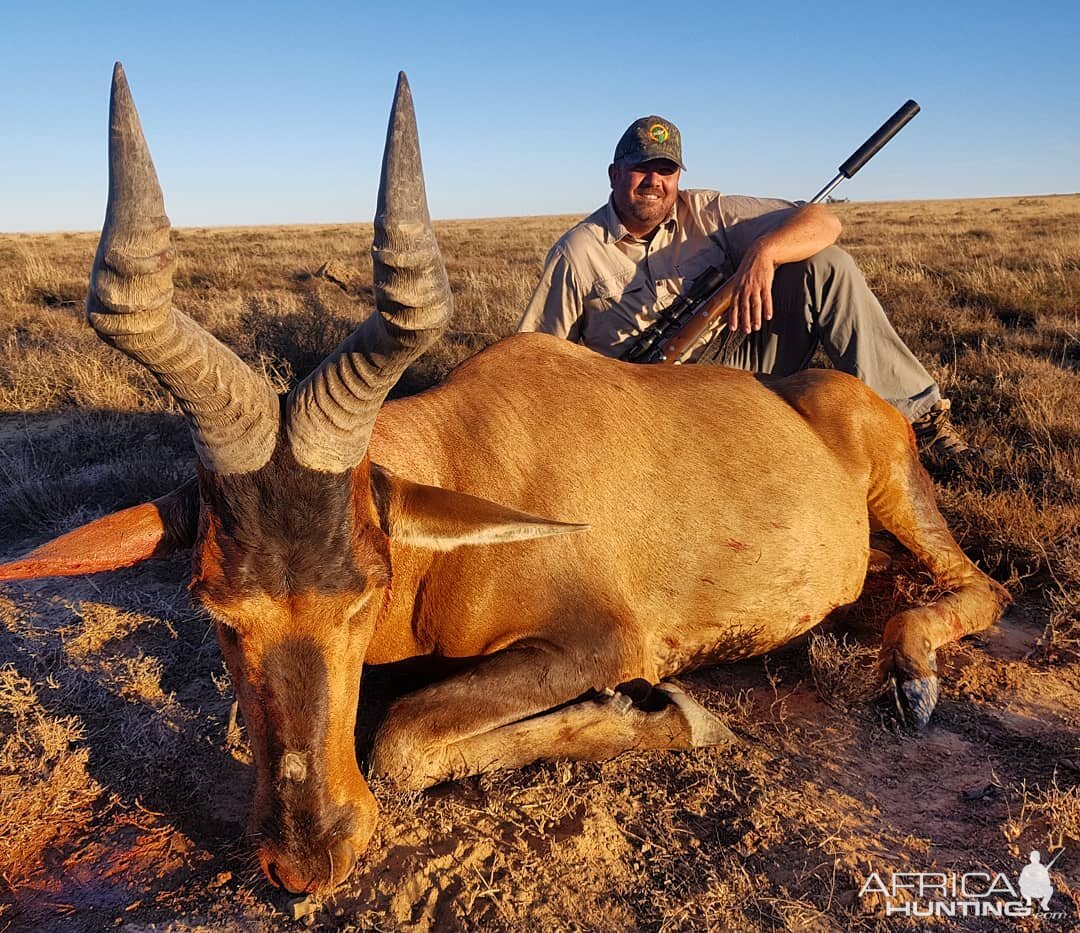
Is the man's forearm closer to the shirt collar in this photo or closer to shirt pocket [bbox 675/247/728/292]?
shirt pocket [bbox 675/247/728/292]

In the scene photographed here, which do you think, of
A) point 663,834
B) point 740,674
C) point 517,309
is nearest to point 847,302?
point 740,674

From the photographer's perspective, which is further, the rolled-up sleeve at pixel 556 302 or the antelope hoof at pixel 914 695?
the rolled-up sleeve at pixel 556 302

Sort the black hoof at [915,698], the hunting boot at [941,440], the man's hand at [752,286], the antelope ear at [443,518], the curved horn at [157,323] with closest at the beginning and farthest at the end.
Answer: the curved horn at [157,323]
the antelope ear at [443,518]
the black hoof at [915,698]
the man's hand at [752,286]
the hunting boot at [941,440]

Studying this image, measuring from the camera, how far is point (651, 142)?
678cm

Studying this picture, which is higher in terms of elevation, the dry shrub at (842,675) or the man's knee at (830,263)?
the man's knee at (830,263)

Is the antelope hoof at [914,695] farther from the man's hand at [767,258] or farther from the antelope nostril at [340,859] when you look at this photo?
the man's hand at [767,258]

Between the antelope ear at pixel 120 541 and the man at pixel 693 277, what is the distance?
4302 millimetres

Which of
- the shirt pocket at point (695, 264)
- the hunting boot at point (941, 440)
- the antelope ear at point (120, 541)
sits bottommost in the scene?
the hunting boot at point (941, 440)

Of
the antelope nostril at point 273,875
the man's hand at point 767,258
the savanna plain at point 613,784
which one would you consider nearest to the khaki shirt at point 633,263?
the man's hand at point 767,258

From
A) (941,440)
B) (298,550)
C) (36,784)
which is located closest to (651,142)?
(941,440)

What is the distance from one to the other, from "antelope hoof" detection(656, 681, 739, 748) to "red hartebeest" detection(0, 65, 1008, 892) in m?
0.01

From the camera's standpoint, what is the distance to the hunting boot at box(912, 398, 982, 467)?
682 centimetres

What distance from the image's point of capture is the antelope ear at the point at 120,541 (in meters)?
3.04

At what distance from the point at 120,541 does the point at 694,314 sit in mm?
4597
